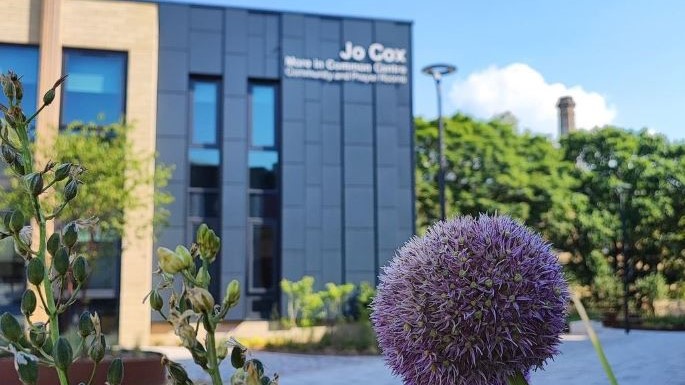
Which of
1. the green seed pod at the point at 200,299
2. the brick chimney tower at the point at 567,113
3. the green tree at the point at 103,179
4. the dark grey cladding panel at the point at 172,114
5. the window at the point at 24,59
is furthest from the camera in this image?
the brick chimney tower at the point at 567,113

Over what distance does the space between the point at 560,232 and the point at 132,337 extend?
875 inches

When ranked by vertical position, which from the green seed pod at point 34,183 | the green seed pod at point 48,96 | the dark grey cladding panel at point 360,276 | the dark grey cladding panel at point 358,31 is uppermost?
the dark grey cladding panel at point 358,31

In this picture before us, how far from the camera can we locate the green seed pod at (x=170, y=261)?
3.37ft

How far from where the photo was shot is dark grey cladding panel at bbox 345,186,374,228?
22.8 meters

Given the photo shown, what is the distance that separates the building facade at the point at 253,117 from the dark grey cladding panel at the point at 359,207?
4 centimetres

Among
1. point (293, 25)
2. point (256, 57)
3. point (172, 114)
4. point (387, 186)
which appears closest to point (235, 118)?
point (172, 114)

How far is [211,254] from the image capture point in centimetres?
109

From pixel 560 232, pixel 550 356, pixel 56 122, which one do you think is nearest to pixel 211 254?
pixel 550 356

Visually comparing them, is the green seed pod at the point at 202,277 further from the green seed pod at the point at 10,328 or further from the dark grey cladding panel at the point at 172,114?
the dark grey cladding panel at the point at 172,114

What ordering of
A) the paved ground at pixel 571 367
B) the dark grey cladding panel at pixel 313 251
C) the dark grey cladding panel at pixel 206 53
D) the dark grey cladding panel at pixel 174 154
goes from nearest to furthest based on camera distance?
the paved ground at pixel 571 367 → the dark grey cladding panel at pixel 174 154 → the dark grey cladding panel at pixel 313 251 → the dark grey cladding panel at pixel 206 53

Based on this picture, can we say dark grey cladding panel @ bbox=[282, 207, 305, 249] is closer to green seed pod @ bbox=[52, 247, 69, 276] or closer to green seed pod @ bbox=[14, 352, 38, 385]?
green seed pod @ bbox=[52, 247, 69, 276]

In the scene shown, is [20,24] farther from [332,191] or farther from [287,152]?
[332,191]

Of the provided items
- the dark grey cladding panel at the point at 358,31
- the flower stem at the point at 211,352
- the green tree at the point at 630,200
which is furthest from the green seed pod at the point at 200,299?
the green tree at the point at 630,200

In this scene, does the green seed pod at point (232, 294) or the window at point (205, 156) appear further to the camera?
the window at point (205, 156)
